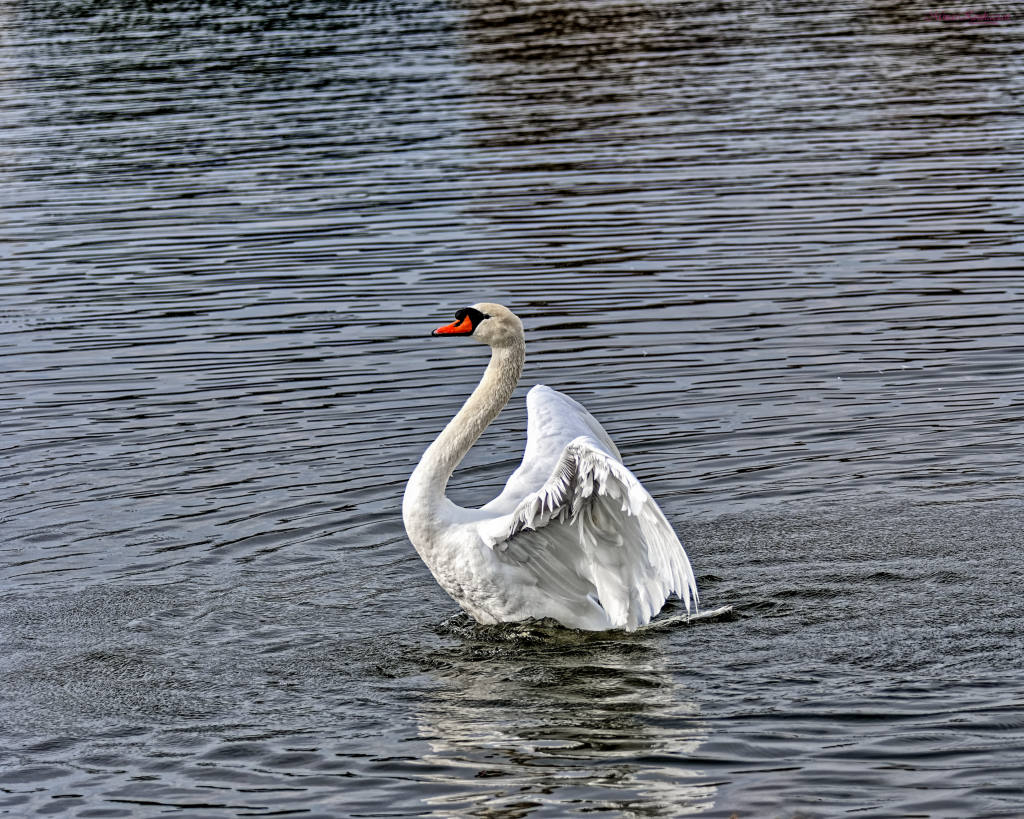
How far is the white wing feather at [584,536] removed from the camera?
25.0ft

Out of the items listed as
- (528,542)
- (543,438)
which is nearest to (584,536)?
(528,542)

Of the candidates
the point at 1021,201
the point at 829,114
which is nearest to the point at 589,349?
the point at 1021,201

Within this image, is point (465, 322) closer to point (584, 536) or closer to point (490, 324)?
point (490, 324)

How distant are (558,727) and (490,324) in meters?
2.52

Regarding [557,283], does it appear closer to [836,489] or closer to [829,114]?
[836,489]

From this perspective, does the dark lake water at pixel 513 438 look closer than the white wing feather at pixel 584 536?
Yes

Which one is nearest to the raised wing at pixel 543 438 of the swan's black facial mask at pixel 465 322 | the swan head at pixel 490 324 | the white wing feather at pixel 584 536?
the white wing feather at pixel 584 536

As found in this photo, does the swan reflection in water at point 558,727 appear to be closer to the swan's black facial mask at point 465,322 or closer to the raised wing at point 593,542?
the raised wing at point 593,542

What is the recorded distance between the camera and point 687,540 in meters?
9.69

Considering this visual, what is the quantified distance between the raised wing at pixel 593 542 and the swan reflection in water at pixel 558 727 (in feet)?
0.76

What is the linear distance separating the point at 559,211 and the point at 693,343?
5.47 metres

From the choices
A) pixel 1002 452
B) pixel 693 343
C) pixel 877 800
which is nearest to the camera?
pixel 877 800

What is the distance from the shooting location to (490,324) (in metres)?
8.95

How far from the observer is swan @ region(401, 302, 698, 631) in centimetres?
816
